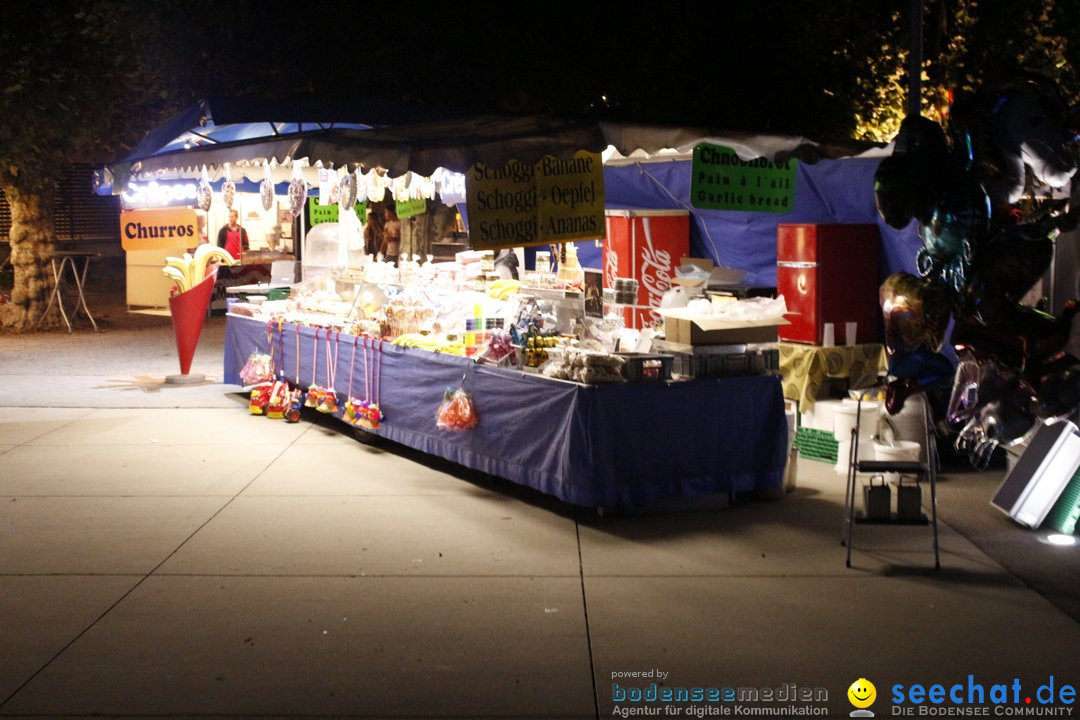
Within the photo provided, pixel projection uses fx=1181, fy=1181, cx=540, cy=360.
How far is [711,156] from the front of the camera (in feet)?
27.1

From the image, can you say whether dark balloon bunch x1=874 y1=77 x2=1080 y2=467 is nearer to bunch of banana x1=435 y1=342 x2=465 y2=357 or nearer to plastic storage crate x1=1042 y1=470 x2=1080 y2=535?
plastic storage crate x1=1042 y1=470 x2=1080 y2=535

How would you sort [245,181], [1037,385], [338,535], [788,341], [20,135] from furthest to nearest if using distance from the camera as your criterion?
[20,135], [245,181], [788,341], [338,535], [1037,385]

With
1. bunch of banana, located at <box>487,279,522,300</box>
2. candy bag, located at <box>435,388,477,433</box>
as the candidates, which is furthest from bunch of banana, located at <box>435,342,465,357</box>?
bunch of banana, located at <box>487,279,522,300</box>

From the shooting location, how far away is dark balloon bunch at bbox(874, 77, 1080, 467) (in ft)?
18.7

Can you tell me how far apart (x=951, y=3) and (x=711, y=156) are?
608cm

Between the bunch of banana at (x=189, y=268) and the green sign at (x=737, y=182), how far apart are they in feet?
21.6

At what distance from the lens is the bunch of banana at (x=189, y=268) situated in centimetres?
1286

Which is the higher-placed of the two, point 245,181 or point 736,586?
point 245,181

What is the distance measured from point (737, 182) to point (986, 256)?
288 centimetres

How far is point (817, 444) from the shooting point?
9.34 m

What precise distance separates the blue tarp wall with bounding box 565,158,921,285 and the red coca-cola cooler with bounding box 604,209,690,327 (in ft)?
0.72

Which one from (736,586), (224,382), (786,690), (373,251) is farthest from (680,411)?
(224,382)

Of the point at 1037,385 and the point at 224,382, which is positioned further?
the point at 224,382

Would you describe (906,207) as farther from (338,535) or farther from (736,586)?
(338,535)
